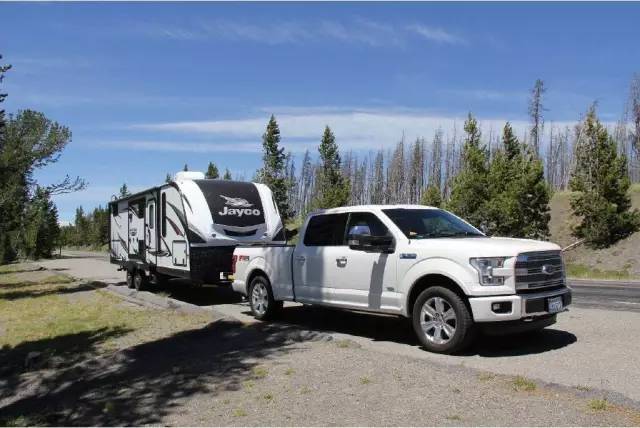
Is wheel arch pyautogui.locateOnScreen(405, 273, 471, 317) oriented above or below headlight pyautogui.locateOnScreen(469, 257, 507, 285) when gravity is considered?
below

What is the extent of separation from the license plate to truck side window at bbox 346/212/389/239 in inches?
90.5

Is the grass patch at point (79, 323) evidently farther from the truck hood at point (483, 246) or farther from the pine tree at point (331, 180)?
the pine tree at point (331, 180)

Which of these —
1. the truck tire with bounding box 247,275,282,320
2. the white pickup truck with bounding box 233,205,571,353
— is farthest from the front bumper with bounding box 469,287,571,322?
the truck tire with bounding box 247,275,282,320

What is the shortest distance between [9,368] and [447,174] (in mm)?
78658

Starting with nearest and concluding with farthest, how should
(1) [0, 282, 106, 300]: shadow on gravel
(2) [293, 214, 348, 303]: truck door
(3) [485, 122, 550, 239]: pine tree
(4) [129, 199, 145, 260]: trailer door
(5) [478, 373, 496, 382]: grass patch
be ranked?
(5) [478, 373, 496, 382]: grass patch
(2) [293, 214, 348, 303]: truck door
(4) [129, 199, 145, 260]: trailer door
(1) [0, 282, 106, 300]: shadow on gravel
(3) [485, 122, 550, 239]: pine tree

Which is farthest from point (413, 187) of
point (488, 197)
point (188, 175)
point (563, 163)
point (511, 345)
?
point (511, 345)

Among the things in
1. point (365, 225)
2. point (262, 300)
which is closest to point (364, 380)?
point (365, 225)

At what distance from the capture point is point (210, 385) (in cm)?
631

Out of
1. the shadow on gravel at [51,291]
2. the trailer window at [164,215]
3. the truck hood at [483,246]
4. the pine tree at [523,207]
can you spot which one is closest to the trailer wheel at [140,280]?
the shadow on gravel at [51,291]

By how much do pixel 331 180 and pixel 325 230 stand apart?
48.7m

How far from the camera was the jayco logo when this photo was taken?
13.7 meters

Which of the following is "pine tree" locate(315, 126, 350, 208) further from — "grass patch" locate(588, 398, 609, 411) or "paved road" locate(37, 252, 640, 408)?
"grass patch" locate(588, 398, 609, 411)

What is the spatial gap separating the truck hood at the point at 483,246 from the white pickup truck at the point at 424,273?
0.04 ft

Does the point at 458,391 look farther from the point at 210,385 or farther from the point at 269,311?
→ the point at 269,311
